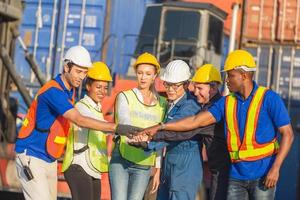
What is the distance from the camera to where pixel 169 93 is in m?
6.37

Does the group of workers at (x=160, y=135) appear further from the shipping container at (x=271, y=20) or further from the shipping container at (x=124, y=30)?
the shipping container at (x=271, y=20)

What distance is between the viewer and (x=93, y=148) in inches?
261

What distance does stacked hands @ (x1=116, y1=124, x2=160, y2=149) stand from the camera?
6102 mm

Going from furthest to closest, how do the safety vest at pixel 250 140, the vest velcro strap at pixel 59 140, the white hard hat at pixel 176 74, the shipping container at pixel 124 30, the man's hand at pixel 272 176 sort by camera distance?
the shipping container at pixel 124 30 < the white hard hat at pixel 176 74 < the vest velcro strap at pixel 59 140 < the safety vest at pixel 250 140 < the man's hand at pixel 272 176

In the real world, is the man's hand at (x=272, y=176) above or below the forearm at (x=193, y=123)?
below

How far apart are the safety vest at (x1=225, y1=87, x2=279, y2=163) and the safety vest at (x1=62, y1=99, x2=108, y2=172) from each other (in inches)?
50.9

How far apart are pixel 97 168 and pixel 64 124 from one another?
1.76ft

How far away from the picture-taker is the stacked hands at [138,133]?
6.10 metres

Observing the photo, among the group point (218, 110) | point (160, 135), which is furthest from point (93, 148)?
point (218, 110)

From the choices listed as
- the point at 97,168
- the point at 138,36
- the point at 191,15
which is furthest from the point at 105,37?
the point at 97,168

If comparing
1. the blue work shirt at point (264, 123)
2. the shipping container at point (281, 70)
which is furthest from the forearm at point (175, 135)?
the shipping container at point (281, 70)

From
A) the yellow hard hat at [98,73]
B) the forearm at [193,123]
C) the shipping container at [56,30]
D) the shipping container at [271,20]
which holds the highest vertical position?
the shipping container at [271,20]

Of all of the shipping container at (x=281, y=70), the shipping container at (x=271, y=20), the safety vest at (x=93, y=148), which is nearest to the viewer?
the safety vest at (x=93, y=148)

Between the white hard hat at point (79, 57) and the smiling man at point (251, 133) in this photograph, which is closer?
the smiling man at point (251, 133)
